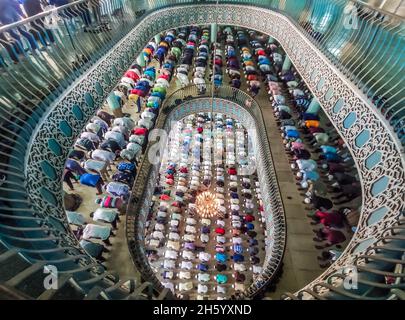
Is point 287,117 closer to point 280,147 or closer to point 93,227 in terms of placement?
point 280,147

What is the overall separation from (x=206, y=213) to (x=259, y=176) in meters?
5.80

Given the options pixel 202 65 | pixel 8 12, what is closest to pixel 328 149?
pixel 202 65

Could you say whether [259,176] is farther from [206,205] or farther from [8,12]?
[8,12]

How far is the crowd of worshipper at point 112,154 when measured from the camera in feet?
31.0

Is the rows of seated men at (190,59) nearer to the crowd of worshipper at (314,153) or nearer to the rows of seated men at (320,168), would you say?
the crowd of worshipper at (314,153)

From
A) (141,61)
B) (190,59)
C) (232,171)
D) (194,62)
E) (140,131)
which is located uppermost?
(194,62)

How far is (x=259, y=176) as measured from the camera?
13469 mm

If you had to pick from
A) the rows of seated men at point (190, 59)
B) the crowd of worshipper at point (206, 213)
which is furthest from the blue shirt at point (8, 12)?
the rows of seated men at point (190, 59)

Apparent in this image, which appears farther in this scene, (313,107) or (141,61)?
(141,61)

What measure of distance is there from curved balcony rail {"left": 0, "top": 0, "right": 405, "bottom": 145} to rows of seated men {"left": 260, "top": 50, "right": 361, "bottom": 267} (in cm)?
422

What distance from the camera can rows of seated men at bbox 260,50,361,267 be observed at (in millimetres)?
9438

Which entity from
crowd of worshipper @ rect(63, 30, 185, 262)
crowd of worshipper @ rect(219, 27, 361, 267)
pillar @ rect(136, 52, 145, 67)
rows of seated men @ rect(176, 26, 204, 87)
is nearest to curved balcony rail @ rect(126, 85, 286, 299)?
crowd of worshipper @ rect(63, 30, 185, 262)
